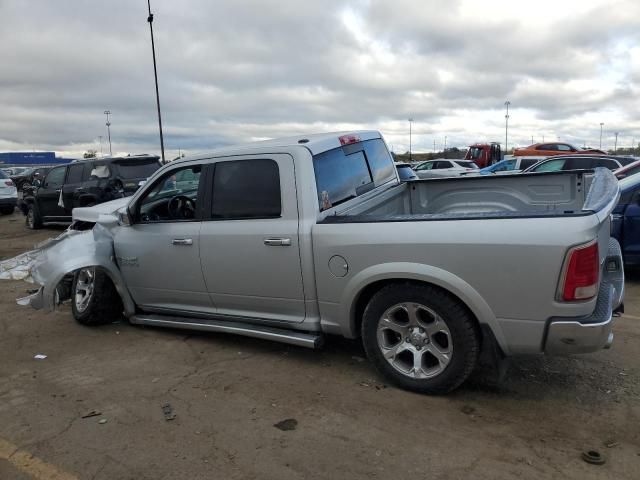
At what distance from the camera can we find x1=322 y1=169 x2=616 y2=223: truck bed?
15.2ft

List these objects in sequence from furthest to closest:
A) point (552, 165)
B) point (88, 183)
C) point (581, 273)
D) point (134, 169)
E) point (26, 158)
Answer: point (26, 158)
point (552, 165)
point (88, 183)
point (134, 169)
point (581, 273)

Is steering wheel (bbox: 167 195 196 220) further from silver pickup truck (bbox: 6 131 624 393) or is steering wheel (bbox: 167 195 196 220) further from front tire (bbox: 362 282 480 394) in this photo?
front tire (bbox: 362 282 480 394)

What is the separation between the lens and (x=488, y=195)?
493 cm

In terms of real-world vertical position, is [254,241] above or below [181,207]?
below

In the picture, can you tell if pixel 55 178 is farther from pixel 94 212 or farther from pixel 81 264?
pixel 81 264

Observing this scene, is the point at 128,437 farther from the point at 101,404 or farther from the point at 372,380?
the point at 372,380

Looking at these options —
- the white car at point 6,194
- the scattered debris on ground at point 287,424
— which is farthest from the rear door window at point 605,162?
the white car at point 6,194

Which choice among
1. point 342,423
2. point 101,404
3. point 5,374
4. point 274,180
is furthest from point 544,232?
point 5,374

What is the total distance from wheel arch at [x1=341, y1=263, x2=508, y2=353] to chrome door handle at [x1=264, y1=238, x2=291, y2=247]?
566 mm

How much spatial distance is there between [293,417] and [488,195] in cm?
276

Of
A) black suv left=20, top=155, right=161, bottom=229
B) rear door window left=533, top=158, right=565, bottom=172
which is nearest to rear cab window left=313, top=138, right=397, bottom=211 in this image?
black suv left=20, top=155, right=161, bottom=229

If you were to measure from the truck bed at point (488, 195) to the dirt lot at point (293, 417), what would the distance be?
1261 millimetres

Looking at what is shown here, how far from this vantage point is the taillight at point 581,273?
9.73 ft

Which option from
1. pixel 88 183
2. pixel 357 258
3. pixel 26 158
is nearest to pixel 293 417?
pixel 357 258
